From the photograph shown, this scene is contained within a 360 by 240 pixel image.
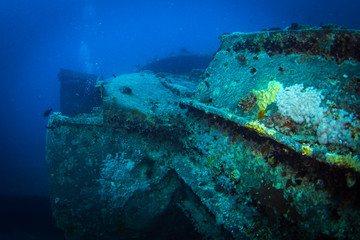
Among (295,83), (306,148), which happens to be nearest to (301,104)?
(295,83)

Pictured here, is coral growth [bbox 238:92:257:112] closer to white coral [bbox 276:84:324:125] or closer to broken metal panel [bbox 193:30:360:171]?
broken metal panel [bbox 193:30:360:171]

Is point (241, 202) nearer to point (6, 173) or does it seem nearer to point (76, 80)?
point (76, 80)

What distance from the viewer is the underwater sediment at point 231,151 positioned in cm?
201

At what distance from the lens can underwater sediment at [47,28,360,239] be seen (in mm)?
2014

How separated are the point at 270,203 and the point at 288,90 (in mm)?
1450

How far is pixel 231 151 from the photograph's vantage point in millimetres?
2738

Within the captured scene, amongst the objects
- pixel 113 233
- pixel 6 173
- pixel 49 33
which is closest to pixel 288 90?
pixel 113 233

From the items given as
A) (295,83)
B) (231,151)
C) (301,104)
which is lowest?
(231,151)

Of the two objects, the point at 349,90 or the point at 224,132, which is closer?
the point at 349,90

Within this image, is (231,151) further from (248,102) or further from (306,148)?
(306,148)

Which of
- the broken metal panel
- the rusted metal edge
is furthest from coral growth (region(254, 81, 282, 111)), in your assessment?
the rusted metal edge

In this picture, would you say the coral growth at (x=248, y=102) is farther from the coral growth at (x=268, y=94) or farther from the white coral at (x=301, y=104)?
the white coral at (x=301, y=104)

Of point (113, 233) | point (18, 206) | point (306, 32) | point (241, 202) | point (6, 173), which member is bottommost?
point (6, 173)

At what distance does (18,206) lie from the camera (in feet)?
27.8
